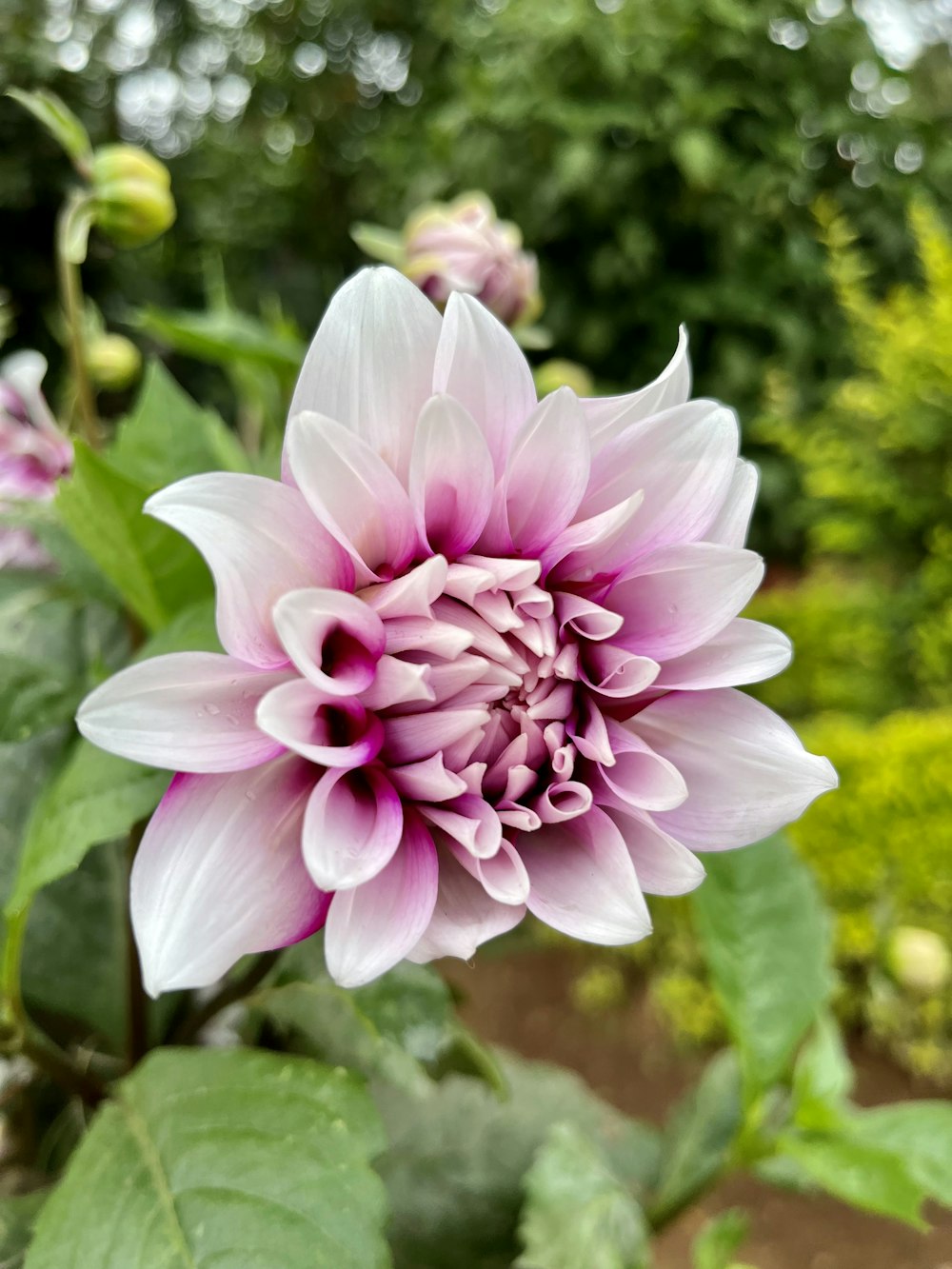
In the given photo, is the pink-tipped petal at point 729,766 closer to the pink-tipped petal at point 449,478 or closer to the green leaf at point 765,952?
the pink-tipped petal at point 449,478

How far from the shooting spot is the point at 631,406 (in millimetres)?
226

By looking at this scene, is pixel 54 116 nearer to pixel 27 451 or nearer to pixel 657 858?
pixel 27 451

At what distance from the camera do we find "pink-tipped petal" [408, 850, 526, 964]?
188 mm

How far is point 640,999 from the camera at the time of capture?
1192mm

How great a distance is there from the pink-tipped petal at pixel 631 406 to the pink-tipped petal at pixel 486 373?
0.02m

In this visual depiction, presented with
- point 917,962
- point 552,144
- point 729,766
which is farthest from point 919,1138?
point 552,144

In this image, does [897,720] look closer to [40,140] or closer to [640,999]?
[640,999]

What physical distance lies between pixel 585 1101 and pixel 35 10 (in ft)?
7.38

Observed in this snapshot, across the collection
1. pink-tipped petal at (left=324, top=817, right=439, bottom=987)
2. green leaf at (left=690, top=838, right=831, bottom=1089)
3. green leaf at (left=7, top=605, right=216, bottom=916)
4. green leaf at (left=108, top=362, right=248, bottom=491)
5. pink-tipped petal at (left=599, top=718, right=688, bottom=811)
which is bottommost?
green leaf at (left=690, top=838, right=831, bottom=1089)

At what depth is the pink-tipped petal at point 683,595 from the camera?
21cm

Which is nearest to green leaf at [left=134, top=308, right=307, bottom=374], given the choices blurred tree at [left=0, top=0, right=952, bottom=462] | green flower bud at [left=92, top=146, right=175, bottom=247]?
green flower bud at [left=92, top=146, right=175, bottom=247]

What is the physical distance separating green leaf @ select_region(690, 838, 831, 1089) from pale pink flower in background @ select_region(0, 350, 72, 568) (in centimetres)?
31

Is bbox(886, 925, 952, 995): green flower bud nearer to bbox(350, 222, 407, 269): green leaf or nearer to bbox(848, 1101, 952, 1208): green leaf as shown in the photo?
bbox(848, 1101, 952, 1208): green leaf

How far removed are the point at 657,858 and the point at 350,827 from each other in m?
0.07
